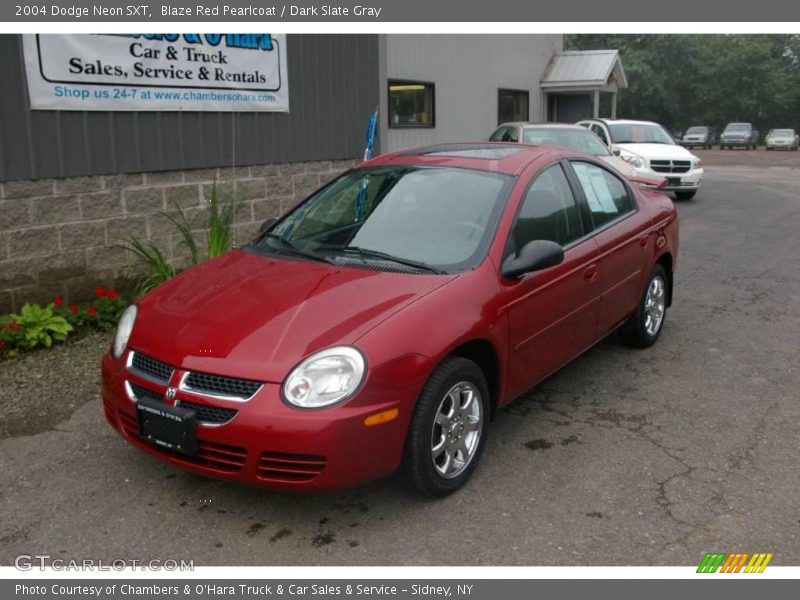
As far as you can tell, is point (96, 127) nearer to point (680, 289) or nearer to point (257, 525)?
point (257, 525)

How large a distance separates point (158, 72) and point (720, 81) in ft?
201

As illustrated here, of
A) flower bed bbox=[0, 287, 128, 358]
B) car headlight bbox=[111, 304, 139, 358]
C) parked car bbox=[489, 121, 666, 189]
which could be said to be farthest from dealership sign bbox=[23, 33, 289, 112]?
parked car bbox=[489, 121, 666, 189]

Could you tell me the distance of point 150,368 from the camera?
3574 millimetres

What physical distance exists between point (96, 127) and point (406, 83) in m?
9.68

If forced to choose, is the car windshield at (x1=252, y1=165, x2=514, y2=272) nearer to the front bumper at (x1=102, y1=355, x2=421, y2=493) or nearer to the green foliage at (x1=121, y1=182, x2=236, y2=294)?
the front bumper at (x1=102, y1=355, x2=421, y2=493)

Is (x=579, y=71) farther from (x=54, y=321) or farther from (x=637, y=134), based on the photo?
(x=54, y=321)

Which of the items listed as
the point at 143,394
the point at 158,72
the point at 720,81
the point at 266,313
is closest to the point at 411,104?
the point at 158,72

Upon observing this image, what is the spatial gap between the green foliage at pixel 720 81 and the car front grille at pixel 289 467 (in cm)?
5680

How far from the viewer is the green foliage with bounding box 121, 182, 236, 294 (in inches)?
273

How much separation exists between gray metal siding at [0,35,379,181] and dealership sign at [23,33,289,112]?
9cm

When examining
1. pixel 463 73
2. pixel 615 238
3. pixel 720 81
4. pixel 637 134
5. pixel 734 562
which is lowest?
pixel 734 562

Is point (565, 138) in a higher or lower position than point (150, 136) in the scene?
lower

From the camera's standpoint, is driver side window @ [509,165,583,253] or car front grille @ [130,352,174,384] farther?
driver side window @ [509,165,583,253]

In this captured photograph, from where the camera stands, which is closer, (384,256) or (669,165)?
(384,256)
